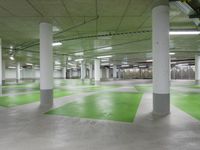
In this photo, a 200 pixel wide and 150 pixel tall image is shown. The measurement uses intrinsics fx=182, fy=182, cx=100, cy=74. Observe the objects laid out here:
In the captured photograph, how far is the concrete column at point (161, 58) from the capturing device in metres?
6.12

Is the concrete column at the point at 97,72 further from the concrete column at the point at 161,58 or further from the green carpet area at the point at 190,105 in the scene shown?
the concrete column at the point at 161,58

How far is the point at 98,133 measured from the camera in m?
4.36

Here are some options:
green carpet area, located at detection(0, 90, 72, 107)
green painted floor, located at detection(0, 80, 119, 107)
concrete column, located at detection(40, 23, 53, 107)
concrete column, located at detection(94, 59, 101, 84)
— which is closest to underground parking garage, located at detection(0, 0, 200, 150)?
concrete column, located at detection(40, 23, 53, 107)

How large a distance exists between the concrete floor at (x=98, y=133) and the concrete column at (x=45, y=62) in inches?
97.6

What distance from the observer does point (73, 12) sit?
7.10 m

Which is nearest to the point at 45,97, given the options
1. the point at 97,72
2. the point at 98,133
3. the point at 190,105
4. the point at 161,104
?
the point at 98,133

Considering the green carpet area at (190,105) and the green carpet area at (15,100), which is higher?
the green carpet area at (15,100)

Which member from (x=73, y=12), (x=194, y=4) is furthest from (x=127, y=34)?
(x=194, y=4)

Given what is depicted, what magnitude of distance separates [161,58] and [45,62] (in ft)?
16.2

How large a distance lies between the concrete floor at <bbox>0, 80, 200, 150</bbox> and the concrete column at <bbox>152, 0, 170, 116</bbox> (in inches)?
21.9

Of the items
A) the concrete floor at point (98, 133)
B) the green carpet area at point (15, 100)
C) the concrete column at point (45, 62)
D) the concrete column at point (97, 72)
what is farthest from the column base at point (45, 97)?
the concrete column at point (97, 72)

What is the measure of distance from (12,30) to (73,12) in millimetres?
4561

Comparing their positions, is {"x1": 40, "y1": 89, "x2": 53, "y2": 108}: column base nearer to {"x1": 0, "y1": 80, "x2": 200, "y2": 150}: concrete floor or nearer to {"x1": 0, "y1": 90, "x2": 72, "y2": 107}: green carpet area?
{"x1": 0, "y1": 90, "x2": 72, "y2": 107}: green carpet area

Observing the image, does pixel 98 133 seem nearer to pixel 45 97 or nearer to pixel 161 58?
pixel 161 58
